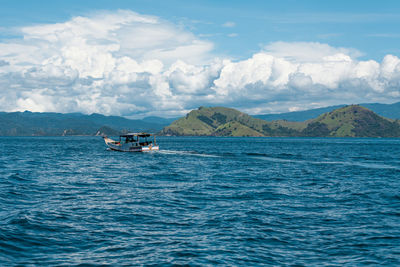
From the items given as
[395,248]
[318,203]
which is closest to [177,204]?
[318,203]

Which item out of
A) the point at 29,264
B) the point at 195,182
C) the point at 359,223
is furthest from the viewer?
the point at 195,182

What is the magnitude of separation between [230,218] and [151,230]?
626 cm

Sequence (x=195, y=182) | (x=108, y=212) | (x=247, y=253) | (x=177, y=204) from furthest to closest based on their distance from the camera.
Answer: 1. (x=195, y=182)
2. (x=177, y=204)
3. (x=108, y=212)
4. (x=247, y=253)

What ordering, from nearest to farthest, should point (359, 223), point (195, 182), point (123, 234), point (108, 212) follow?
point (123, 234)
point (359, 223)
point (108, 212)
point (195, 182)

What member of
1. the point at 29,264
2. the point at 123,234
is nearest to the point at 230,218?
the point at 123,234

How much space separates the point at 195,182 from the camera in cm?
4694

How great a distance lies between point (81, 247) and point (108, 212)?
8.55 meters

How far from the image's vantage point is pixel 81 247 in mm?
19438

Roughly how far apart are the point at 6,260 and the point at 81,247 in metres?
3.64

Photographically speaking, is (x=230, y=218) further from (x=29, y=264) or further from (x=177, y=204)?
(x=29, y=264)

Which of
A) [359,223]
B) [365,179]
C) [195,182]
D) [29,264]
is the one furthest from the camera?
[365,179]

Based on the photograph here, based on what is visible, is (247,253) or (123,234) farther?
(123,234)

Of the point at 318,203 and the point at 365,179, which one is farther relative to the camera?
the point at 365,179

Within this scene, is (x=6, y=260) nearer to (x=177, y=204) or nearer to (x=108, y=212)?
(x=108, y=212)
